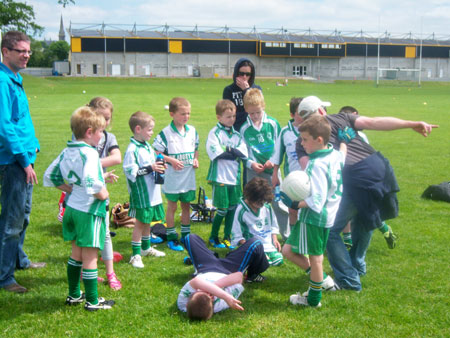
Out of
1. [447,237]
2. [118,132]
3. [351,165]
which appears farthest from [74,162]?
[118,132]

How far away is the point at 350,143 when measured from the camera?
196 inches

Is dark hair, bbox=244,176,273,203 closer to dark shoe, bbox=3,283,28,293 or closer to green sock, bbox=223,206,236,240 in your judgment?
green sock, bbox=223,206,236,240

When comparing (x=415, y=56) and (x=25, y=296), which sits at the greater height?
(x=415, y=56)

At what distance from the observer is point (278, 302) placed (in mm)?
4816

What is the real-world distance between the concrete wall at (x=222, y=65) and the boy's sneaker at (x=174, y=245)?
77.6m

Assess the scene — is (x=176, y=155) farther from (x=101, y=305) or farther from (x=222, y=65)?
(x=222, y=65)

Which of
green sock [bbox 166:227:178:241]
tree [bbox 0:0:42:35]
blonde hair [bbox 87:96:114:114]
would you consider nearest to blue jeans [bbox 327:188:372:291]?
green sock [bbox 166:227:178:241]

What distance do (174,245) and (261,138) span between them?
1.99 m

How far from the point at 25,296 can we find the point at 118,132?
13095mm

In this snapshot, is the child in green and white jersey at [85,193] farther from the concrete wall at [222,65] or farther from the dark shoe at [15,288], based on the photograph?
the concrete wall at [222,65]

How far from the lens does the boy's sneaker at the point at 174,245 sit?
21.3 ft

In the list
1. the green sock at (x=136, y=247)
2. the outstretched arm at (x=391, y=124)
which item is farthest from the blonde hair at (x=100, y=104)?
the outstretched arm at (x=391, y=124)

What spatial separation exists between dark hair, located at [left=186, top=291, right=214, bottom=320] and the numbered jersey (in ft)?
3.91

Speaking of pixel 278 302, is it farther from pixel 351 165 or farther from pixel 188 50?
pixel 188 50
